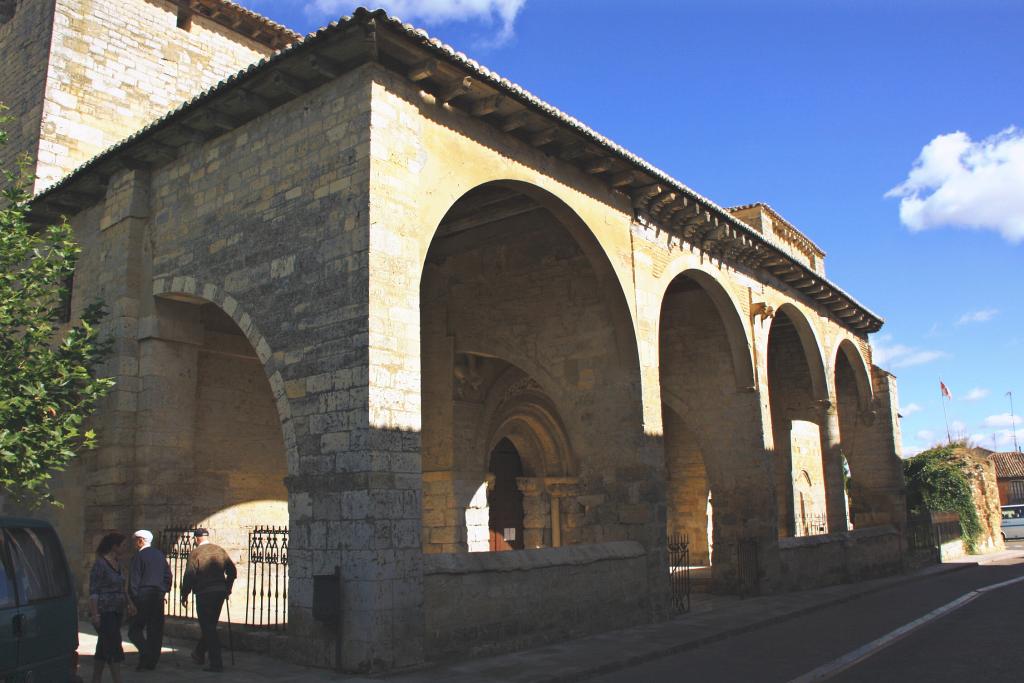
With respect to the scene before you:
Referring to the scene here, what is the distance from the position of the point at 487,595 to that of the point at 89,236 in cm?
797

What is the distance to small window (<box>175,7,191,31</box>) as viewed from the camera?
1620cm

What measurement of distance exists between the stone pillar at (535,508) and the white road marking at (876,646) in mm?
7012

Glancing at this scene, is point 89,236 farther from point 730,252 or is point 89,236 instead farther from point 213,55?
point 730,252

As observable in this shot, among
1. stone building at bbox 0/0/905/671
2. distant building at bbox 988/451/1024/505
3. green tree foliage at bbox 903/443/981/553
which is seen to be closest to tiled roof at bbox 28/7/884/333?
stone building at bbox 0/0/905/671

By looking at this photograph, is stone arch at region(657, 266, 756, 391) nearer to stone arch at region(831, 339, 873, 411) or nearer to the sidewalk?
the sidewalk

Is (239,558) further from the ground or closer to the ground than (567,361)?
closer to the ground

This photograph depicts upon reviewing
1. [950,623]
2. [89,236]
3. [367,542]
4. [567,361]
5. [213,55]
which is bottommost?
[950,623]

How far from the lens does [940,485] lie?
24.7 meters

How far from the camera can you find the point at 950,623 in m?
10.6

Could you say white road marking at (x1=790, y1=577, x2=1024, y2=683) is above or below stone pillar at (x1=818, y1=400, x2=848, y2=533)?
below

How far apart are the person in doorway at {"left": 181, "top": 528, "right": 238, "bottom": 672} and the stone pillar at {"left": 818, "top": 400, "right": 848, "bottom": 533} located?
13235 mm

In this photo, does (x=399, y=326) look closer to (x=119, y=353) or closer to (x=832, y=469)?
(x=119, y=353)

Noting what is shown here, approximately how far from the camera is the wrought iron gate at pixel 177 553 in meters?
9.70

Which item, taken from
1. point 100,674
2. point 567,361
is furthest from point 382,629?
point 567,361
